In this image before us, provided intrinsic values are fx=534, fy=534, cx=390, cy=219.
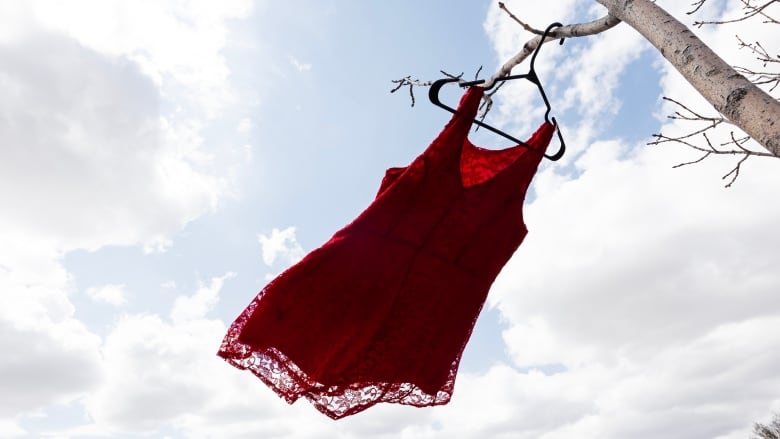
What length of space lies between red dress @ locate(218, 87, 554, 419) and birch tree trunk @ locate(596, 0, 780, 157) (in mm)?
475

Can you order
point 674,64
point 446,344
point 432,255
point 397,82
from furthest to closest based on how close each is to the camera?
1. point 397,82
2. point 446,344
3. point 432,255
4. point 674,64

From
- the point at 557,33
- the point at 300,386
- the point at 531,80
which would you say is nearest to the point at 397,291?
the point at 300,386

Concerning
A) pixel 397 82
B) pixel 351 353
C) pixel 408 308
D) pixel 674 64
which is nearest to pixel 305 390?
pixel 351 353

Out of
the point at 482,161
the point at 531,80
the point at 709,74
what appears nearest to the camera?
the point at 709,74

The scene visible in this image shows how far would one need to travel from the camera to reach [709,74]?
4.78 feet

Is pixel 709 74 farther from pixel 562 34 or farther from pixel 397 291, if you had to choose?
pixel 397 291

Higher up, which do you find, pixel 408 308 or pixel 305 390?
pixel 408 308

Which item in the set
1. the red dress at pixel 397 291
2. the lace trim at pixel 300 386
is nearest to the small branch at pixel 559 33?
the red dress at pixel 397 291

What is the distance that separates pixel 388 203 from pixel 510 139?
19.0 inches

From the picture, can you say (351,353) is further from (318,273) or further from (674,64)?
(674,64)

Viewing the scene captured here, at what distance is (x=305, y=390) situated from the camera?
1.84 m

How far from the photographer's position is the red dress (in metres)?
1.78

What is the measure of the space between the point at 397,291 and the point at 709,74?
3.78ft

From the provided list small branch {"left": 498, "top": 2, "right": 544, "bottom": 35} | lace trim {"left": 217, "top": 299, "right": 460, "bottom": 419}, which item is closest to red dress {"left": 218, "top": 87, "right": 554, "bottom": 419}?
lace trim {"left": 217, "top": 299, "right": 460, "bottom": 419}
